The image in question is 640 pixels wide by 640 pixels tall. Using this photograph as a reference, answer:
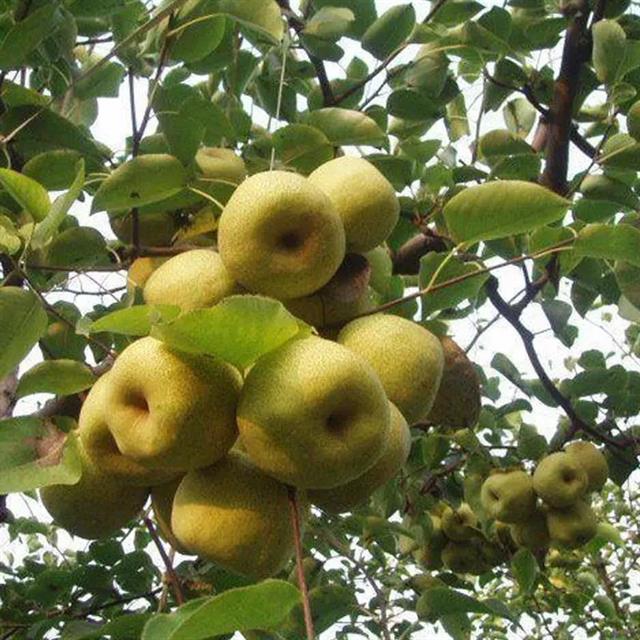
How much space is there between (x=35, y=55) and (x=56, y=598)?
1317 mm

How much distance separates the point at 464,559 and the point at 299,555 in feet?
7.13

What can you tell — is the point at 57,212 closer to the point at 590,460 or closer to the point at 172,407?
the point at 172,407

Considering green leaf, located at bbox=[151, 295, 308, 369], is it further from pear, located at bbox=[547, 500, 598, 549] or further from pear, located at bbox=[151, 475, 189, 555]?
pear, located at bbox=[547, 500, 598, 549]

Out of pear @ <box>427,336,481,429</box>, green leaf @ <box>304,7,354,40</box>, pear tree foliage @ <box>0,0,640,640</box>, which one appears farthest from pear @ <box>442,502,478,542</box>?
green leaf @ <box>304,7,354,40</box>

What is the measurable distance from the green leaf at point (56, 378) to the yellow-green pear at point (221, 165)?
357 millimetres

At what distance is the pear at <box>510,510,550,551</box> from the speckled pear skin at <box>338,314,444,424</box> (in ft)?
5.20

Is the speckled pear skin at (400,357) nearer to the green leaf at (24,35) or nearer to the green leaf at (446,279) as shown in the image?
the green leaf at (446,279)

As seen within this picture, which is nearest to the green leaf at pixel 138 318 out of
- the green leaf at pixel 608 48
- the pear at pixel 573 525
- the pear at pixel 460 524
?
the green leaf at pixel 608 48

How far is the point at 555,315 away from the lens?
7.92 feet

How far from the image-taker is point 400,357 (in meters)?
1.29

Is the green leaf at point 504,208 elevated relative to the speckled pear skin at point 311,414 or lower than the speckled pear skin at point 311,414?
elevated

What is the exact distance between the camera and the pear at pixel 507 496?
2697 mm

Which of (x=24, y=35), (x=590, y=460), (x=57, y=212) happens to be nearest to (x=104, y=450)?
(x=57, y=212)

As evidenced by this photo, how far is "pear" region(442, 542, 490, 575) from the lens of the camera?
10.2 ft
